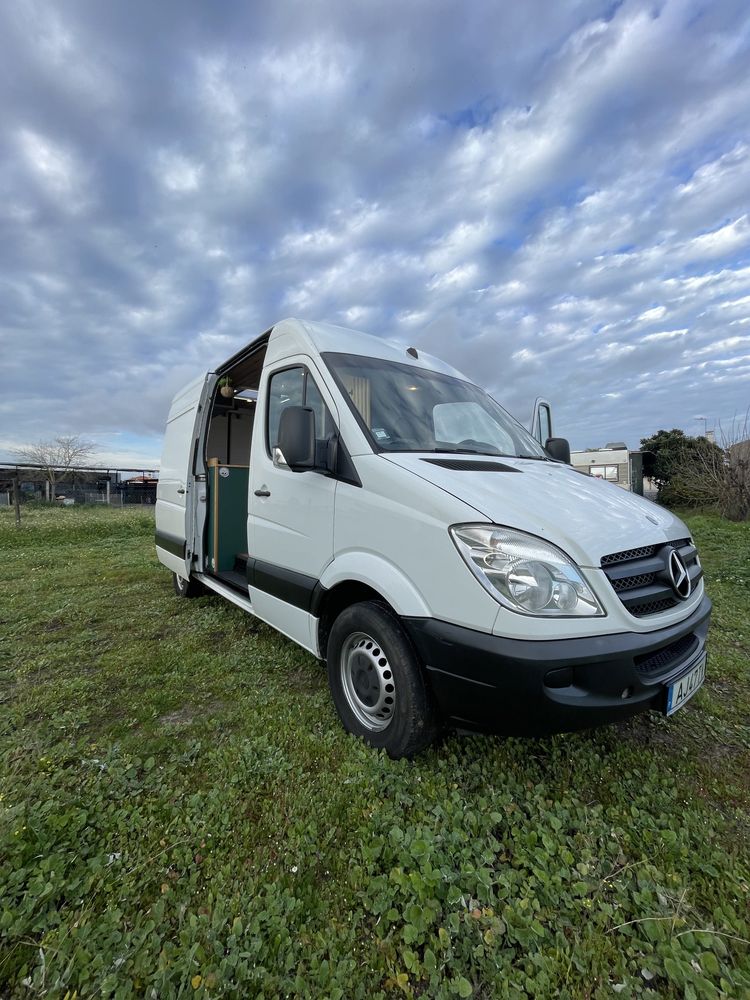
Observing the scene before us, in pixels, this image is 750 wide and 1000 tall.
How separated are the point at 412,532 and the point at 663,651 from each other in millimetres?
1230

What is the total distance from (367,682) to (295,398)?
184 cm

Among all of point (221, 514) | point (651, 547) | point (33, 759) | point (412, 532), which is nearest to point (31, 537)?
point (221, 514)

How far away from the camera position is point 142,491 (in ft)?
93.1

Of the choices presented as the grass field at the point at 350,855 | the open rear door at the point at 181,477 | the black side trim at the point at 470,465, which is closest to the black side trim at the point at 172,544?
the open rear door at the point at 181,477

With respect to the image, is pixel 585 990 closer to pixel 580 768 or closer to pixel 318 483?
pixel 580 768

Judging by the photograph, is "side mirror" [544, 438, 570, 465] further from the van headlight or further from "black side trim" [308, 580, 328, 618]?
"black side trim" [308, 580, 328, 618]

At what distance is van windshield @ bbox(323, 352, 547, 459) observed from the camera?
2.58 m

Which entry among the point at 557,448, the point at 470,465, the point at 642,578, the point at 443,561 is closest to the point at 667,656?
the point at 642,578

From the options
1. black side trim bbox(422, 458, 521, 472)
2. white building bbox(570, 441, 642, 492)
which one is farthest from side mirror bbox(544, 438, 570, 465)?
white building bbox(570, 441, 642, 492)

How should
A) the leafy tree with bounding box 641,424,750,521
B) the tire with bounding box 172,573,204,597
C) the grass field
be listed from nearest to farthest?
the grass field → the tire with bounding box 172,573,204,597 → the leafy tree with bounding box 641,424,750,521

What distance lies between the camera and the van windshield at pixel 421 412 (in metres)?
2.58

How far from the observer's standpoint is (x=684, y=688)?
1.99m

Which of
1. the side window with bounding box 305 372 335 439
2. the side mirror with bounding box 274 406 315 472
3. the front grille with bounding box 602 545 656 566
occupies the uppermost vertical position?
the side window with bounding box 305 372 335 439

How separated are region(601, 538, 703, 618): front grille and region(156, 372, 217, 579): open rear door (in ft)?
12.9
